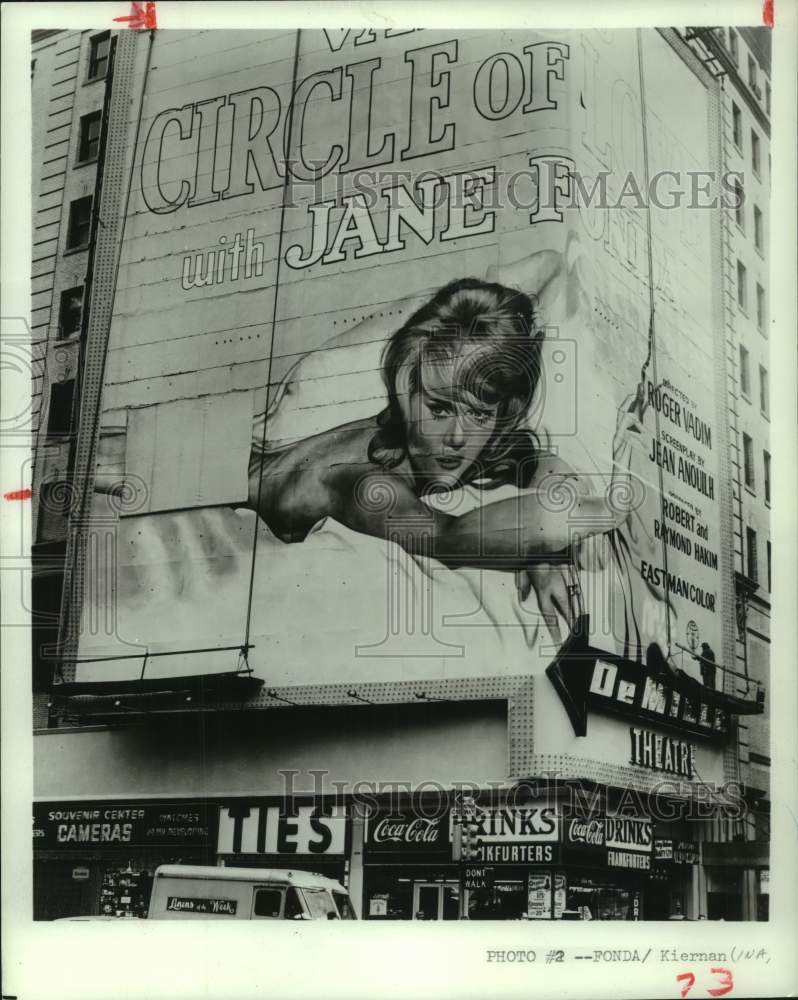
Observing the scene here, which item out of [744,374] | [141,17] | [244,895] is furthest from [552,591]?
[141,17]

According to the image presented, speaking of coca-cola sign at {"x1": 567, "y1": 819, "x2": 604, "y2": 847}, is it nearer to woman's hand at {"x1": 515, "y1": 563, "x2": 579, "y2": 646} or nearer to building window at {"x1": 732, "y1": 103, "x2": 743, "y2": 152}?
woman's hand at {"x1": 515, "y1": 563, "x2": 579, "y2": 646}

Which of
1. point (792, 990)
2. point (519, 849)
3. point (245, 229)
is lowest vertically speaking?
point (792, 990)

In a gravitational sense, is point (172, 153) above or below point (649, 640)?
above

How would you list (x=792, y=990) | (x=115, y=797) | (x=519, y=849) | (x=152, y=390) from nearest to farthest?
(x=792, y=990) → (x=519, y=849) → (x=115, y=797) → (x=152, y=390)

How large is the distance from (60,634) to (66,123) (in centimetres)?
573

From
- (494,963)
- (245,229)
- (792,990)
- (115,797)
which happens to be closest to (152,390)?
(245,229)

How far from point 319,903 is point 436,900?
110 centimetres

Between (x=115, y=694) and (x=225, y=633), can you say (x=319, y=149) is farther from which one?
(x=115, y=694)

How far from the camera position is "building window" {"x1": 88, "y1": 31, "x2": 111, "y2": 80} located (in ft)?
47.7

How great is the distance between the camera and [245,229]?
1505 centimetres

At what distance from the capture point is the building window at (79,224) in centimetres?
1543

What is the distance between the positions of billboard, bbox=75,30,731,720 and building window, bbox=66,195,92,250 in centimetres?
46

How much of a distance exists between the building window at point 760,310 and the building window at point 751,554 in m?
2.23

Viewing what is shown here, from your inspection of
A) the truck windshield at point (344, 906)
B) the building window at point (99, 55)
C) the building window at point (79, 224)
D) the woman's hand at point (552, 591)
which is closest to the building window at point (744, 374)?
the woman's hand at point (552, 591)
